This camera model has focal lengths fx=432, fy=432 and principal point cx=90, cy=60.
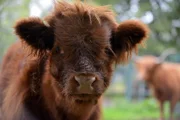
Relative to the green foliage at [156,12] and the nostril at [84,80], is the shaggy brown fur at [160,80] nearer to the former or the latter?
the green foliage at [156,12]

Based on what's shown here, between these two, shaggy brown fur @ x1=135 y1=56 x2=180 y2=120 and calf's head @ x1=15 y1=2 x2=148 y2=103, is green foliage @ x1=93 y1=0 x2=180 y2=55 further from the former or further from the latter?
shaggy brown fur @ x1=135 y1=56 x2=180 y2=120

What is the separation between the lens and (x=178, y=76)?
43.8 feet

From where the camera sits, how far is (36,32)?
11.4ft

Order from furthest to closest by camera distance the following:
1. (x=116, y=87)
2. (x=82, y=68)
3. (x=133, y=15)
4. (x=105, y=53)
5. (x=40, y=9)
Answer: (x=116, y=87)
(x=133, y=15)
(x=40, y=9)
(x=105, y=53)
(x=82, y=68)

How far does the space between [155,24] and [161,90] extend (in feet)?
21.6

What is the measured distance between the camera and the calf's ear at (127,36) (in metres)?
3.54

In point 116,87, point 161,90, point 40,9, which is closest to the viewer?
point 40,9

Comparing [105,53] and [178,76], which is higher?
[178,76]

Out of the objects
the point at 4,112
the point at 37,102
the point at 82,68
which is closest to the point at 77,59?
the point at 82,68

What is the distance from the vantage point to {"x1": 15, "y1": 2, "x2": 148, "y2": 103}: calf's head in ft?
10.1

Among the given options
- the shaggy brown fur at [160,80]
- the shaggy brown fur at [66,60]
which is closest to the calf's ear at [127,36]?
the shaggy brown fur at [66,60]

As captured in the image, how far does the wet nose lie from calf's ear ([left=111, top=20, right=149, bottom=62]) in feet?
2.08

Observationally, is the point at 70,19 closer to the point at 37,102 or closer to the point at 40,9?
the point at 37,102

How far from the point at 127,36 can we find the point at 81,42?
0.55m
